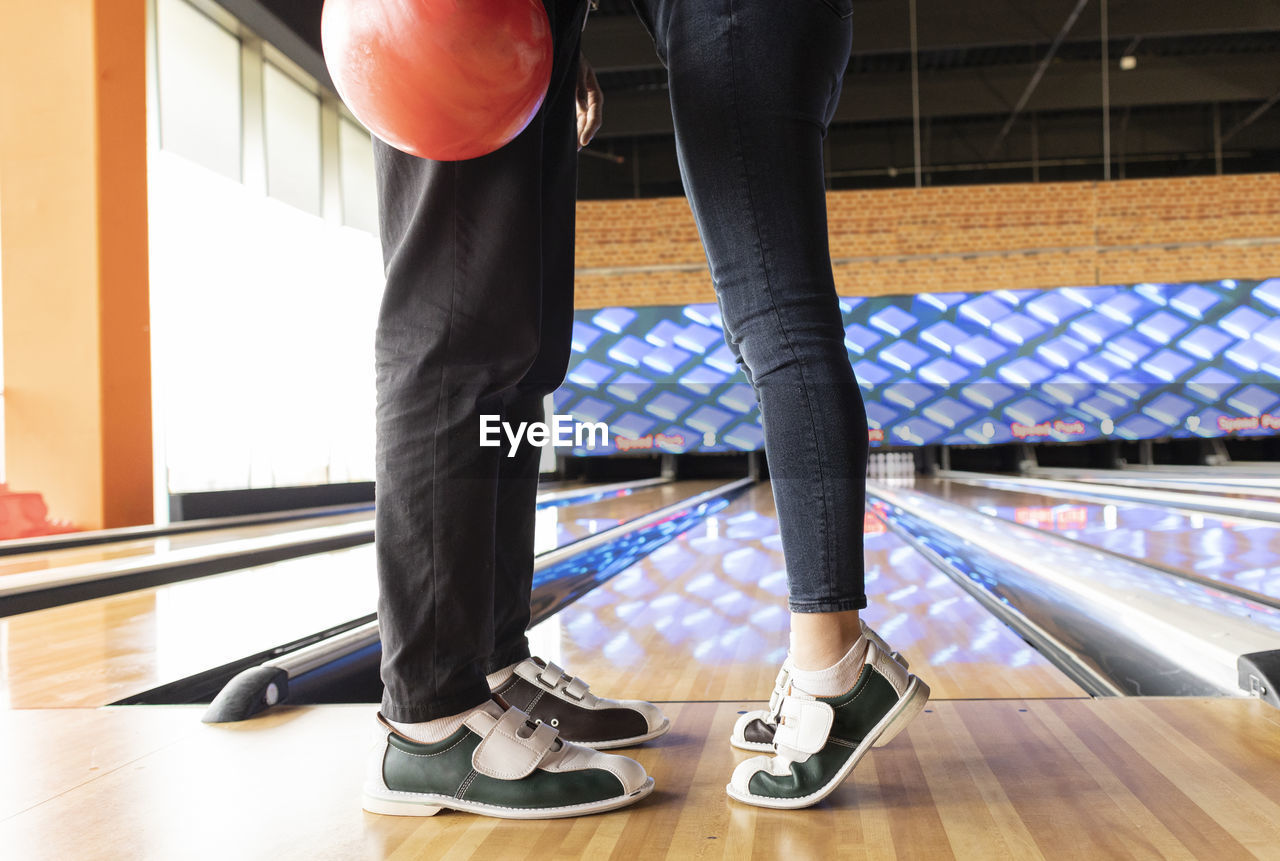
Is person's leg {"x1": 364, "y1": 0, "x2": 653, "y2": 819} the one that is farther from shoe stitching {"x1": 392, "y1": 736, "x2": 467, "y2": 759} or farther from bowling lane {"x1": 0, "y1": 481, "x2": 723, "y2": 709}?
bowling lane {"x1": 0, "y1": 481, "x2": 723, "y2": 709}

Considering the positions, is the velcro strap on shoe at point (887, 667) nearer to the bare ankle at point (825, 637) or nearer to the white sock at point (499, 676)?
the bare ankle at point (825, 637)

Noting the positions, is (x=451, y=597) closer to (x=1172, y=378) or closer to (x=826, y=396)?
(x=826, y=396)

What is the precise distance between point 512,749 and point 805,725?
0.21 meters

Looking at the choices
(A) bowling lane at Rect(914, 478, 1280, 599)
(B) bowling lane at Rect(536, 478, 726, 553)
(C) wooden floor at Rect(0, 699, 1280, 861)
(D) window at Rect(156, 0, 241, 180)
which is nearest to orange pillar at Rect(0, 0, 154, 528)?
(D) window at Rect(156, 0, 241, 180)

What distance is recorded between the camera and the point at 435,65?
1.95 ft

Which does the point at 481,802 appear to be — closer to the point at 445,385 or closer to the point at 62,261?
the point at 445,385

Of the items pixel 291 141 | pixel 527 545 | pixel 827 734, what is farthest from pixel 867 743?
pixel 291 141

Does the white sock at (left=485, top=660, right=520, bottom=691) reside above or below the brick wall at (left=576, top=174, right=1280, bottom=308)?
below

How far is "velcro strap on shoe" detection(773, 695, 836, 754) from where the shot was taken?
656mm

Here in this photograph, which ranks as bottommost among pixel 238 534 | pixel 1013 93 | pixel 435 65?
pixel 238 534

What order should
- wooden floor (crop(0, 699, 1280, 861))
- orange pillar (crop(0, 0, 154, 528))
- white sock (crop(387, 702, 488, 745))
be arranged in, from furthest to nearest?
orange pillar (crop(0, 0, 154, 528)) → white sock (crop(387, 702, 488, 745)) → wooden floor (crop(0, 699, 1280, 861))

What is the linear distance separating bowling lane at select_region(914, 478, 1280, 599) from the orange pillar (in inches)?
132

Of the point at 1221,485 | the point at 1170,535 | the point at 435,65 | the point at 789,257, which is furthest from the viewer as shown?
the point at 1221,485

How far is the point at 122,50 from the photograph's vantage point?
3791 mm
